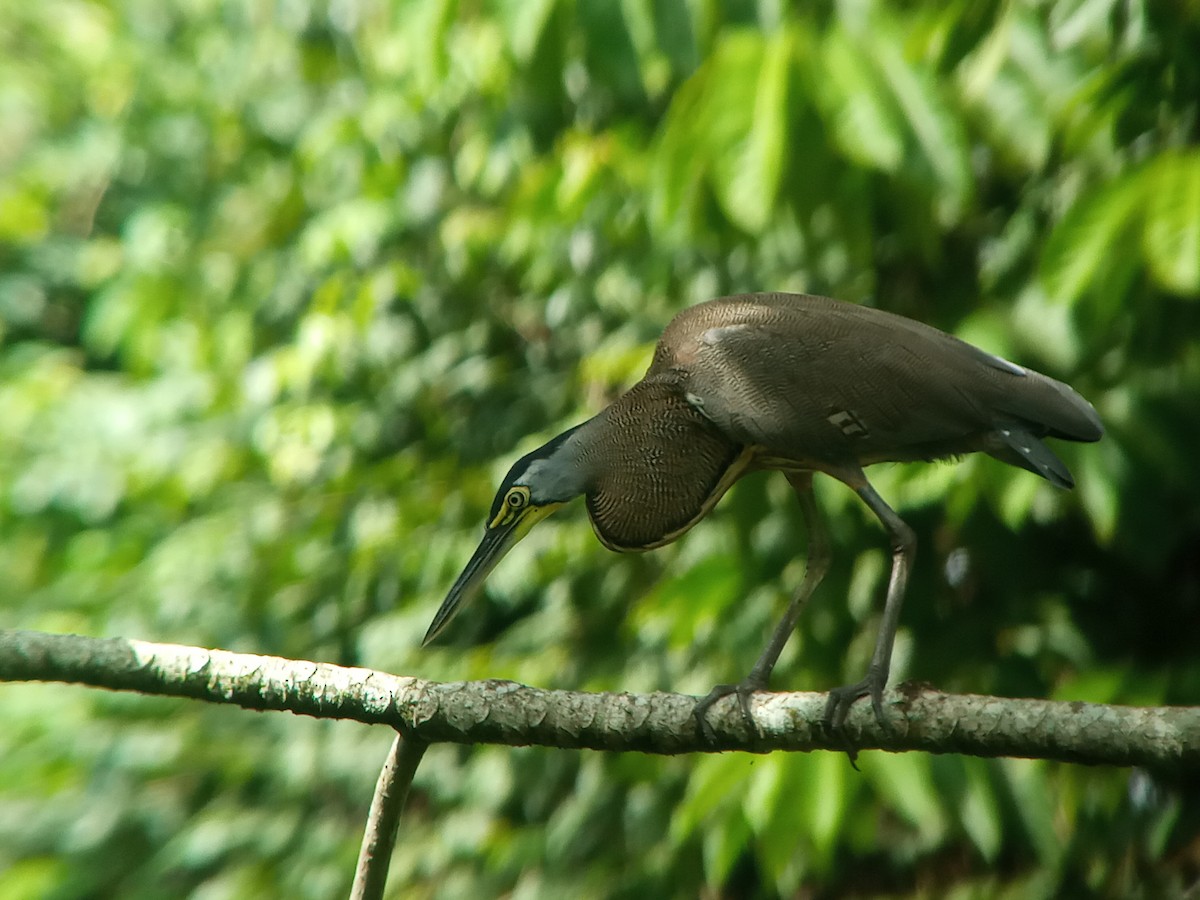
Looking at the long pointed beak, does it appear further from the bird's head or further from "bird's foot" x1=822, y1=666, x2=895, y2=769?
"bird's foot" x1=822, y1=666, x2=895, y2=769

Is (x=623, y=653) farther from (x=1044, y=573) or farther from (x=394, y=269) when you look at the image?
(x=394, y=269)

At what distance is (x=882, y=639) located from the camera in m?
2.22

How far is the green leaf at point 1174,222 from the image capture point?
2250mm

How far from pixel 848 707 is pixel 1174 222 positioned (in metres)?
1.07

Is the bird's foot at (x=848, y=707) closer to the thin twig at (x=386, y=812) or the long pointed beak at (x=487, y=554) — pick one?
the thin twig at (x=386, y=812)

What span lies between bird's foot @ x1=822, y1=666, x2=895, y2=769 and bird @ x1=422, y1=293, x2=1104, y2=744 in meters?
0.18

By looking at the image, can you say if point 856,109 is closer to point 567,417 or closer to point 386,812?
point 386,812

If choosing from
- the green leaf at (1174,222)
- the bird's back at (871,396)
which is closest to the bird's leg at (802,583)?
the bird's back at (871,396)

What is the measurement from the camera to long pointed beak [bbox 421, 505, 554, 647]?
93.0 inches

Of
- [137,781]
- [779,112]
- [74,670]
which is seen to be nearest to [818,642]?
[779,112]

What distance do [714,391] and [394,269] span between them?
2353 millimetres

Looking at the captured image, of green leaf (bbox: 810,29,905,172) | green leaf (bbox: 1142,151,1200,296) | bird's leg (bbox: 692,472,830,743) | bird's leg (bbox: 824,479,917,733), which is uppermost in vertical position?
green leaf (bbox: 810,29,905,172)

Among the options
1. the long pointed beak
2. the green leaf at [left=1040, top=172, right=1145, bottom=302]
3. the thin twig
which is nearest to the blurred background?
the green leaf at [left=1040, top=172, right=1145, bottom=302]

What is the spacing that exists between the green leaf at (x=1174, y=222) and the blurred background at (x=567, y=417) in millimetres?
10
